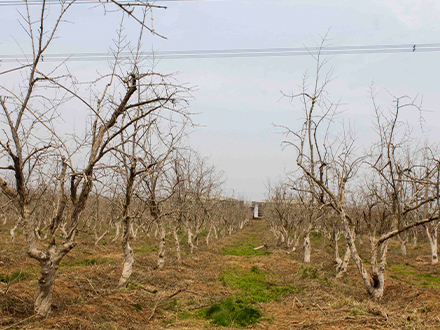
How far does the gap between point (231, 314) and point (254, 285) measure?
3760 mm

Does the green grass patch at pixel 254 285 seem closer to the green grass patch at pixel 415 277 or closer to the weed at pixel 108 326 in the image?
the weed at pixel 108 326

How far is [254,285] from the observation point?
34.2 feet

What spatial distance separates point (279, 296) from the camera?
29.8 feet

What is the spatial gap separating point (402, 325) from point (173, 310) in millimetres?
4266

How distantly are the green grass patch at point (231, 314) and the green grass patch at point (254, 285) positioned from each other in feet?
4.56

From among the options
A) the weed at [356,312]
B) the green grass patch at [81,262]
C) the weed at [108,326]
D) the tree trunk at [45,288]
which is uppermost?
Result: the tree trunk at [45,288]

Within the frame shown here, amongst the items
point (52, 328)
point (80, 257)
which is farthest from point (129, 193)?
point (80, 257)

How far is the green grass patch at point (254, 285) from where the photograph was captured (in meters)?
9.06

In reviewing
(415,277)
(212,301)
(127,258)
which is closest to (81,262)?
(127,258)

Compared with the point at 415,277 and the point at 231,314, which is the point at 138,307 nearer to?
the point at 231,314

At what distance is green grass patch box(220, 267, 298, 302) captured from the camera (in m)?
9.06

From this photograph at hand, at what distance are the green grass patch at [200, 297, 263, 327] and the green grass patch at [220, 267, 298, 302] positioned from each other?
4.56 ft

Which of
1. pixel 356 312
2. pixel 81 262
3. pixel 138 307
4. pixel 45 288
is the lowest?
pixel 81 262

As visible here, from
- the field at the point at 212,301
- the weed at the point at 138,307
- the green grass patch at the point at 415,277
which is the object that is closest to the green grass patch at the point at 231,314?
the field at the point at 212,301
